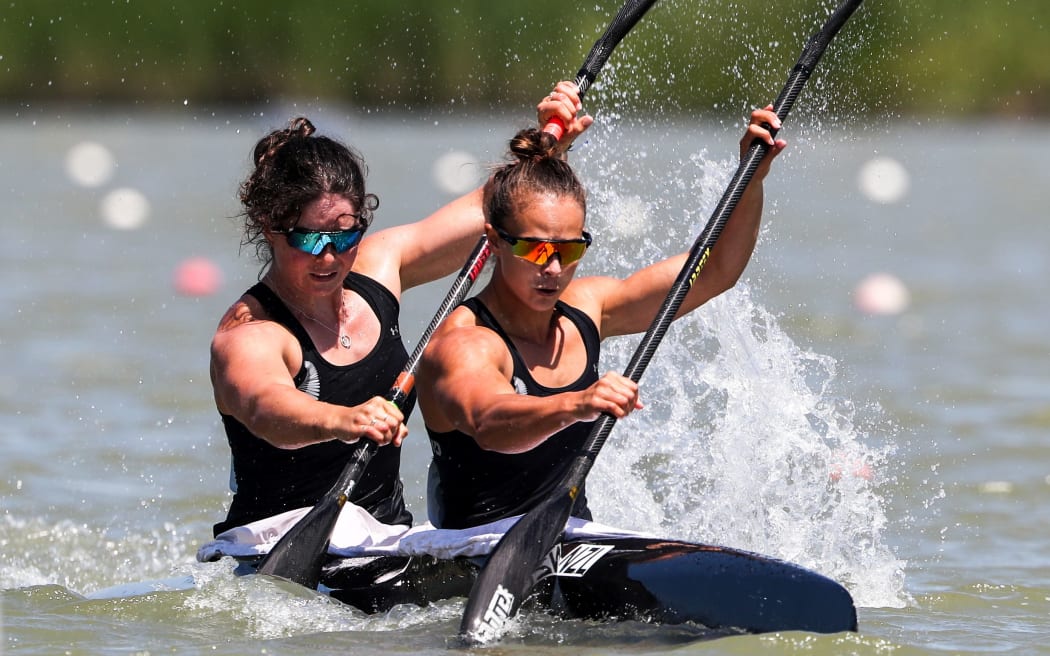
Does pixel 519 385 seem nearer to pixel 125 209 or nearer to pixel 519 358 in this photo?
pixel 519 358

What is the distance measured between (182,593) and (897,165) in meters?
18.1

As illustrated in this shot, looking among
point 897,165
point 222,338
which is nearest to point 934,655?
point 222,338

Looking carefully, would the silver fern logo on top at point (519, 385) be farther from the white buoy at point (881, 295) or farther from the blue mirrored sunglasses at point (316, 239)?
the white buoy at point (881, 295)

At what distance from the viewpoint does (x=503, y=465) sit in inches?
168

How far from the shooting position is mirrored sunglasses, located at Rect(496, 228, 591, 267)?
13.5ft

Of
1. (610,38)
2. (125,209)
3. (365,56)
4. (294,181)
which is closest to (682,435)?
(610,38)

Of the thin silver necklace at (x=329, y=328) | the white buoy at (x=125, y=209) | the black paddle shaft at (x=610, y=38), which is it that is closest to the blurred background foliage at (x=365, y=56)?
the white buoy at (x=125, y=209)

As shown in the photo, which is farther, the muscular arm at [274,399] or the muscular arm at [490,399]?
the muscular arm at [274,399]

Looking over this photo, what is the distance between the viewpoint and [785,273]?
13.5 meters

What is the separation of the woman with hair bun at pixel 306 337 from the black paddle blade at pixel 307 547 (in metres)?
0.20

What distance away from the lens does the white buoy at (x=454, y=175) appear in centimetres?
1878

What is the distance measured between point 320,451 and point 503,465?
66cm

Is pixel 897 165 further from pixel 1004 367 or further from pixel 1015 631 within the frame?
pixel 1015 631

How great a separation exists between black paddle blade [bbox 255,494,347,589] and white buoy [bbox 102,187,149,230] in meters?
12.8
